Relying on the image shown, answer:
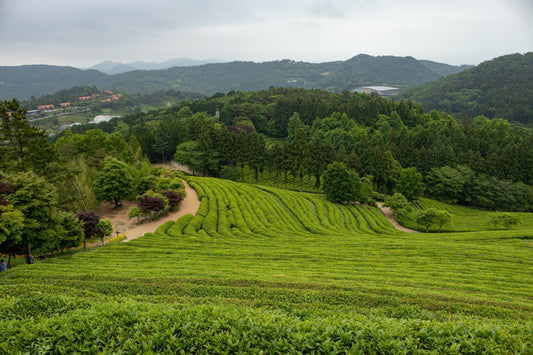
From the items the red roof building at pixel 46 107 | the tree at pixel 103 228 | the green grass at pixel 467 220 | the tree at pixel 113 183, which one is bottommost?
the green grass at pixel 467 220

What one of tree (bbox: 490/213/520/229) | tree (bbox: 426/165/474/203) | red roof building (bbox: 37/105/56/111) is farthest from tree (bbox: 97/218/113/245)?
red roof building (bbox: 37/105/56/111)

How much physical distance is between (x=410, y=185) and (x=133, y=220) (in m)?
48.1

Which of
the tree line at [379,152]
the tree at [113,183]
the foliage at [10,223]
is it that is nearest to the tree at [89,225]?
the foliage at [10,223]

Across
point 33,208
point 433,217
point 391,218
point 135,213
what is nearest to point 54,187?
point 33,208

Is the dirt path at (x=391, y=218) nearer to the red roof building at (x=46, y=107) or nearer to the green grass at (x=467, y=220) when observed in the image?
the green grass at (x=467, y=220)

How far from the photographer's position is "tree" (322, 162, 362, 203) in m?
48.2

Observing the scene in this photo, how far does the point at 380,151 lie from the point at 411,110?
162 feet

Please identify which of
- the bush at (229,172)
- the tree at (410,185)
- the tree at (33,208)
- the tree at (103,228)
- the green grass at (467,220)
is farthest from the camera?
the bush at (229,172)

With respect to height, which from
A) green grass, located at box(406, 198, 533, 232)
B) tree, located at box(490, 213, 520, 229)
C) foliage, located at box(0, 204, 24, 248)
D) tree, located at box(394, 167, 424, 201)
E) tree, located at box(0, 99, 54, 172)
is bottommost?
green grass, located at box(406, 198, 533, 232)

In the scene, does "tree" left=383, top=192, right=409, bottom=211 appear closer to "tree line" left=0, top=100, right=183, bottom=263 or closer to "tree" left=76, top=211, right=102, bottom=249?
"tree line" left=0, top=100, right=183, bottom=263

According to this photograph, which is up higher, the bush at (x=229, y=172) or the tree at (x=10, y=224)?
the tree at (x=10, y=224)

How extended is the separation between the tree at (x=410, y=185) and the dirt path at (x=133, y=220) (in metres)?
38.3

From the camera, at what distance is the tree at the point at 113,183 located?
37.9m

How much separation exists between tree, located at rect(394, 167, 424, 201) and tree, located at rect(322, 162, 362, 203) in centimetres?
1107
